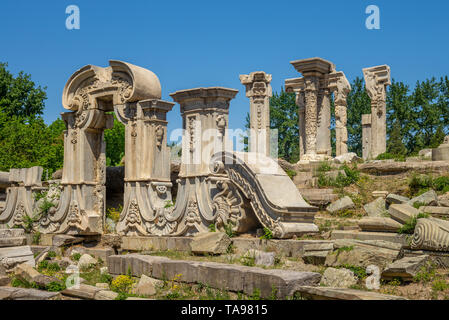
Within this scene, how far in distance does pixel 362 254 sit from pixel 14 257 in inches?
260

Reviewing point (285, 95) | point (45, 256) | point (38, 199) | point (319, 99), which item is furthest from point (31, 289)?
point (285, 95)

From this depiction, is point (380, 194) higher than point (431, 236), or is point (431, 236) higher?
point (380, 194)

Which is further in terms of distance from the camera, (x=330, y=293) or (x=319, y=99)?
(x=319, y=99)

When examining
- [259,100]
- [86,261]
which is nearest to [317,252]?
[86,261]

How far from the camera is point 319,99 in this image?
21.9 m

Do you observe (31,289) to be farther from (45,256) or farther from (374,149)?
(374,149)

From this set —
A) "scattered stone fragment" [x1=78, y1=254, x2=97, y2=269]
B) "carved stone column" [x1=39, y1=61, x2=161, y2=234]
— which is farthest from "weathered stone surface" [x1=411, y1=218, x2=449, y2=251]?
"carved stone column" [x1=39, y1=61, x2=161, y2=234]

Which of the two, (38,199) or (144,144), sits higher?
(144,144)

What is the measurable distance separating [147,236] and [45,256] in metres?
2.63

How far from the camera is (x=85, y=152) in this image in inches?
551

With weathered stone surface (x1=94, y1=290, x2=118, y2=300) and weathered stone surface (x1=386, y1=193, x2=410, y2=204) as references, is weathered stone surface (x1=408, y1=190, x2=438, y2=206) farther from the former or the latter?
weathered stone surface (x1=94, y1=290, x2=118, y2=300)

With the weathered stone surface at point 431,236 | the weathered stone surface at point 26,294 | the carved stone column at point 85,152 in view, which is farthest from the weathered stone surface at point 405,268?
the carved stone column at point 85,152

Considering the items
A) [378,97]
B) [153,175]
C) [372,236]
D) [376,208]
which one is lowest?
[372,236]

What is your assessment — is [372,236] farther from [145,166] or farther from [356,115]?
[356,115]
